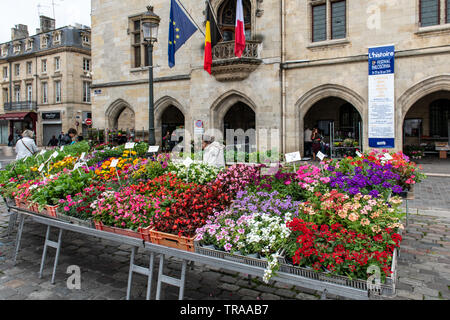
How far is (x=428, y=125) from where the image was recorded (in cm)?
1608

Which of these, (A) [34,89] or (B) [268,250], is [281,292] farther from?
(A) [34,89]

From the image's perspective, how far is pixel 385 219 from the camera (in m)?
3.02

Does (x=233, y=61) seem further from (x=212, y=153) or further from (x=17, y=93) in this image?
(x=17, y=93)

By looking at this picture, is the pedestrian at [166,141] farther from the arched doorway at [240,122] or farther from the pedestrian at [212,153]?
the pedestrian at [212,153]

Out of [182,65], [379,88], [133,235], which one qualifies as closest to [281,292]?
[133,235]

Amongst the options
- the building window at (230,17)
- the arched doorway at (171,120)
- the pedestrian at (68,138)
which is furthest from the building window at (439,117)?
the pedestrian at (68,138)

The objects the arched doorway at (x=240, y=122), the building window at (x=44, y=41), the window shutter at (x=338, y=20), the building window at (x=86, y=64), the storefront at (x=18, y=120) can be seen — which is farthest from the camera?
the storefront at (x=18, y=120)

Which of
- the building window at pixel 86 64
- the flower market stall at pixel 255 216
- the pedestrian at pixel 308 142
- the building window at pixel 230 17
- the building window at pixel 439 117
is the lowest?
the flower market stall at pixel 255 216

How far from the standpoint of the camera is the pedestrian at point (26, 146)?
838cm

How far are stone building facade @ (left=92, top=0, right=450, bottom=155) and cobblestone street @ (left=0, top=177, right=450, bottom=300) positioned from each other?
296 inches

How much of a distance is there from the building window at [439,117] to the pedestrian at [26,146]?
16.3m

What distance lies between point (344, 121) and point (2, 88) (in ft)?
122

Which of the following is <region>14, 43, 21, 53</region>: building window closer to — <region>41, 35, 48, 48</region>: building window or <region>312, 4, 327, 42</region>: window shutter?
<region>41, 35, 48, 48</region>: building window

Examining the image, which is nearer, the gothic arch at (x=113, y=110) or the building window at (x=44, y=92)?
the gothic arch at (x=113, y=110)
